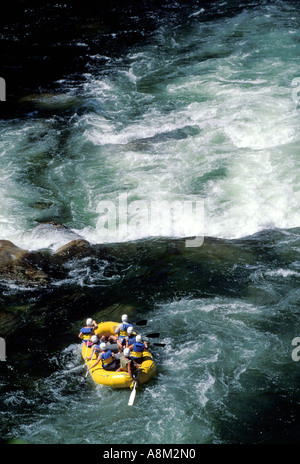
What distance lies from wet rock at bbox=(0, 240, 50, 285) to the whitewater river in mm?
265

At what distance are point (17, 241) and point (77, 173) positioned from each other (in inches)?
124

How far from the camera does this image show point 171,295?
29.4 ft

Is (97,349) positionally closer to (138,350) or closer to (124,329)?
(124,329)

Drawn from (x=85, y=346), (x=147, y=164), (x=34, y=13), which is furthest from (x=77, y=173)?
(x=34, y=13)

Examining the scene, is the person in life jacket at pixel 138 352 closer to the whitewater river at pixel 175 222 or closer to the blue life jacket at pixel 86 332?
the whitewater river at pixel 175 222

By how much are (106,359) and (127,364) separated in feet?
1.39

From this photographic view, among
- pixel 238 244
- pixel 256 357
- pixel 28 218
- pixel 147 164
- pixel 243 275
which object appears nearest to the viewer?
pixel 256 357

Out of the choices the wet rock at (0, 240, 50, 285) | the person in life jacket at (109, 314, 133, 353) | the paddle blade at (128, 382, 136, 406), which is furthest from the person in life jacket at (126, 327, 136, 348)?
the wet rock at (0, 240, 50, 285)

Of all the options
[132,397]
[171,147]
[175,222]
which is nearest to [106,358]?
[132,397]

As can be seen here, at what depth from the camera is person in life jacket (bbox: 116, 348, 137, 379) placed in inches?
288

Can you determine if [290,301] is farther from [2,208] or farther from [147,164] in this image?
[2,208]

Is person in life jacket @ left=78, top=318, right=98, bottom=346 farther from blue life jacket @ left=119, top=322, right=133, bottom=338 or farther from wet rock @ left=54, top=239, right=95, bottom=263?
wet rock @ left=54, top=239, right=95, bottom=263

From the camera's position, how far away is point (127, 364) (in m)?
7.40

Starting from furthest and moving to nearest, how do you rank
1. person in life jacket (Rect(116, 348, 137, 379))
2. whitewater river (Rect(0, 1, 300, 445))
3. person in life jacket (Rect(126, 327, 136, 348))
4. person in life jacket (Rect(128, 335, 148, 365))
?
person in life jacket (Rect(126, 327, 136, 348)) → person in life jacket (Rect(128, 335, 148, 365)) → person in life jacket (Rect(116, 348, 137, 379)) → whitewater river (Rect(0, 1, 300, 445))
